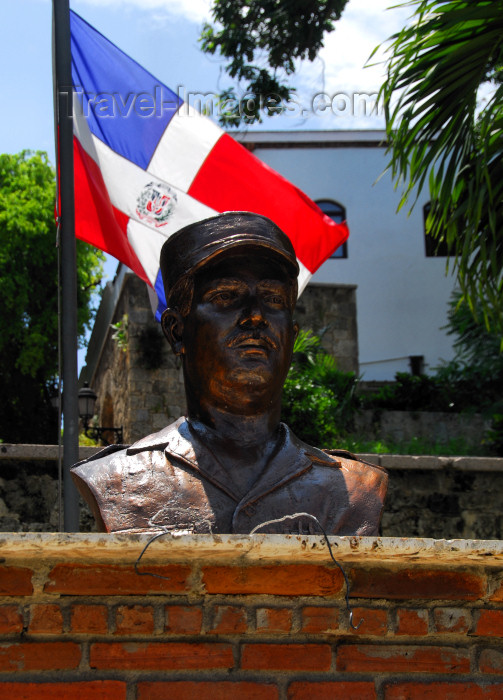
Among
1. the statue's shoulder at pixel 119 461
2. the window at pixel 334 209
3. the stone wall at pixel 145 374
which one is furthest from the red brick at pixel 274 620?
the window at pixel 334 209

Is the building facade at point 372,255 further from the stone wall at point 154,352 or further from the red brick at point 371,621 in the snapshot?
the red brick at point 371,621

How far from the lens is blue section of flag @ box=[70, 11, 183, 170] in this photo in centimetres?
566

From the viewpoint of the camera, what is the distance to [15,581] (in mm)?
2293

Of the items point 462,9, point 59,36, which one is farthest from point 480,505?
point 59,36

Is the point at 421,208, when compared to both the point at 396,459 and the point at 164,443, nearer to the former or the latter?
the point at 396,459

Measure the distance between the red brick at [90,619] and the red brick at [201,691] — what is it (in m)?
0.17

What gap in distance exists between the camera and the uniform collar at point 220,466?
112 inches

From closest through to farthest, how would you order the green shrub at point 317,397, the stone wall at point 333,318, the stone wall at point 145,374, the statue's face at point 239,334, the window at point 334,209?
the statue's face at point 239,334 < the green shrub at point 317,397 < the stone wall at point 145,374 < the stone wall at point 333,318 < the window at point 334,209

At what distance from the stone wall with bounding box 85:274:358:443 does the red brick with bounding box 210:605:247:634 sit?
831cm

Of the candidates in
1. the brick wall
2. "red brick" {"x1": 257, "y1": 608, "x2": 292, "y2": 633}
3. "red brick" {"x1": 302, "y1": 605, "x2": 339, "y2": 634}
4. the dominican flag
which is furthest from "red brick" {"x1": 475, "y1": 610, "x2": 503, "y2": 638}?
the dominican flag

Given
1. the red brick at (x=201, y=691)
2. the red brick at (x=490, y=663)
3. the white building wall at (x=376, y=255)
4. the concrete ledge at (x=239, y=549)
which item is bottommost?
the red brick at (x=201, y=691)

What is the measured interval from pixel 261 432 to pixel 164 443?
12.7 inches

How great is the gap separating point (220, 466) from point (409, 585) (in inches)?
30.6

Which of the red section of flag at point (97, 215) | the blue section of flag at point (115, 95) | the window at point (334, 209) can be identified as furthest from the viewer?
the window at point (334, 209)
